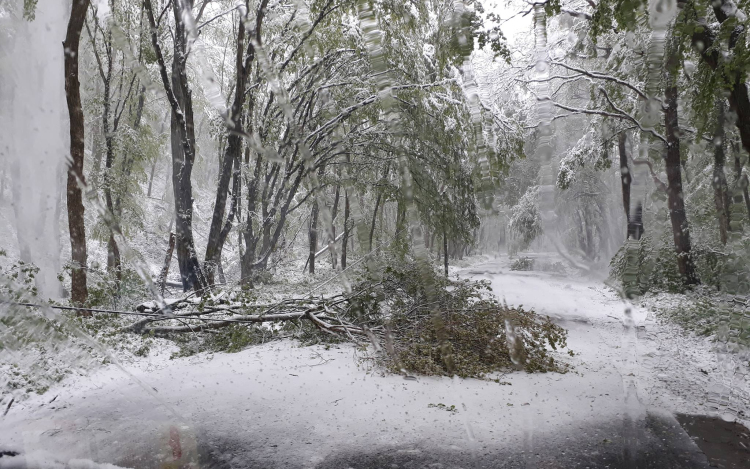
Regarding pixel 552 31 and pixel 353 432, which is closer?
pixel 353 432

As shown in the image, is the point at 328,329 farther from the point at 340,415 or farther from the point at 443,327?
the point at 340,415

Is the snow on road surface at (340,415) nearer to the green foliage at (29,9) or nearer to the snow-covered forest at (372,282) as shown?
the snow-covered forest at (372,282)

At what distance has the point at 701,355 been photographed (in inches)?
226

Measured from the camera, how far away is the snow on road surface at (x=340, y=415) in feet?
9.56

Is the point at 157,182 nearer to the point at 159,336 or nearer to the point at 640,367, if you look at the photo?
the point at 159,336

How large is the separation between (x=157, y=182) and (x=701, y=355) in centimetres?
4113

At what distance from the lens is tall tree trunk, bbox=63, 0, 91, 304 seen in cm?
577

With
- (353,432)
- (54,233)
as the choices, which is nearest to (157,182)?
(54,233)

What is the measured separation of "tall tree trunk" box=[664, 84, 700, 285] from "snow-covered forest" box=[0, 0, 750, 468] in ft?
0.20

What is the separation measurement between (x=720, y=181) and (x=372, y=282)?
508 inches

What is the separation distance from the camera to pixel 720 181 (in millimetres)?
12633

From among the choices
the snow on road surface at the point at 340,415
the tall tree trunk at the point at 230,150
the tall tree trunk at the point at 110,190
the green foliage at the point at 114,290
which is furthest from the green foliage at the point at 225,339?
the tall tree trunk at the point at 230,150

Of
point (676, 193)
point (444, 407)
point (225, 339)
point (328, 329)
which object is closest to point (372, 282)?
point (328, 329)

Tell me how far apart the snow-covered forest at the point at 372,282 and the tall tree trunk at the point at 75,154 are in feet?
0.10
